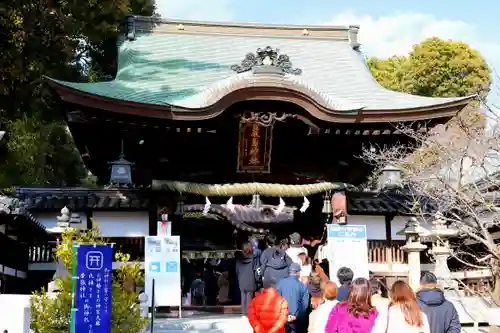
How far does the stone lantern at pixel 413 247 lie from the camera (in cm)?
1248

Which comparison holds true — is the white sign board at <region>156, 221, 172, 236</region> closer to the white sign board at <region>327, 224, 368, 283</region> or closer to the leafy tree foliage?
the white sign board at <region>327, 224, 368, 283</region>

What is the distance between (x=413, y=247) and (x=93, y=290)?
783 cm

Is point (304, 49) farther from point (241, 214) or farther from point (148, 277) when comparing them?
point (148, 277)

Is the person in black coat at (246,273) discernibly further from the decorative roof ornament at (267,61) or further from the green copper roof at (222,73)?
the decorative roof ornament at (267,61)

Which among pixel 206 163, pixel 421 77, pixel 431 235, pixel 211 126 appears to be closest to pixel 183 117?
pixel 211 126

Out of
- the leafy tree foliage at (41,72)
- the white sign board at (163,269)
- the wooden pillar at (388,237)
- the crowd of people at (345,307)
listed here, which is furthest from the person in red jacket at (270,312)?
the leafy tree foliage at (41,72)

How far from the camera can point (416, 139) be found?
460 inches

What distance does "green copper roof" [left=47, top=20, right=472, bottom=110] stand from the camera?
38.0 ft

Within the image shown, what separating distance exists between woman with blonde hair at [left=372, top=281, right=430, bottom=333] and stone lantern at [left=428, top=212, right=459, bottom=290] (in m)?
7.94

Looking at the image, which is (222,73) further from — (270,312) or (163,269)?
(270,312)

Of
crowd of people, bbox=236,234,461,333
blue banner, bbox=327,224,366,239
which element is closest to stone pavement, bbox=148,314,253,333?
crowd of people, bbox=236,234,461,333

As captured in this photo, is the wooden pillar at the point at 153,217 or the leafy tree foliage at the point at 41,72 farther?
the leafy tree foliage at the point at 41,72

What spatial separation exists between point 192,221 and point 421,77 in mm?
21942

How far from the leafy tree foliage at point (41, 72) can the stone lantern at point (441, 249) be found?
953 cm
